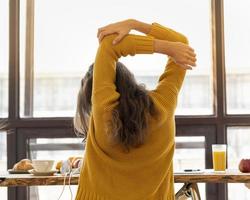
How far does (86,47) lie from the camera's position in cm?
333

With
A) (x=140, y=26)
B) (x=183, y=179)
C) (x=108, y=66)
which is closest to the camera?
(x=108, y=66)

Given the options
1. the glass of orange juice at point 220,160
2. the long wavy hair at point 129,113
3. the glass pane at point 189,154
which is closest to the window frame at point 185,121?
the glass pane at point 189,154

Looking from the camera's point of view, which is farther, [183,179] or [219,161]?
[219,161]

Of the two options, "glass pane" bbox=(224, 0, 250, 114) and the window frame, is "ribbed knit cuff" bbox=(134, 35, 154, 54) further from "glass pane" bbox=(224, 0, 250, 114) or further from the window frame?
"glass pane" bbox=(224, 0, 250, 114)

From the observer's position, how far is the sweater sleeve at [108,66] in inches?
51.9

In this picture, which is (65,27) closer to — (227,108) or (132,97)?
(227,108)

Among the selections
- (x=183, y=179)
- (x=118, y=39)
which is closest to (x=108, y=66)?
(x=118, y=39)

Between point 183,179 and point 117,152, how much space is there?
998 millimetres

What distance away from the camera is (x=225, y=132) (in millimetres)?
3148

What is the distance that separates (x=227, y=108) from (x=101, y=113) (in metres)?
2.02

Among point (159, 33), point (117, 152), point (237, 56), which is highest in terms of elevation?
point (237, 56)

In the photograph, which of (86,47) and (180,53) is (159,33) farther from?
(86,47)

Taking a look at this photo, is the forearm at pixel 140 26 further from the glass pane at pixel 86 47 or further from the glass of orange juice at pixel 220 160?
the glass pane at pixel 86 47

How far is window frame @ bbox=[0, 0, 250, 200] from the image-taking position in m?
3.14
